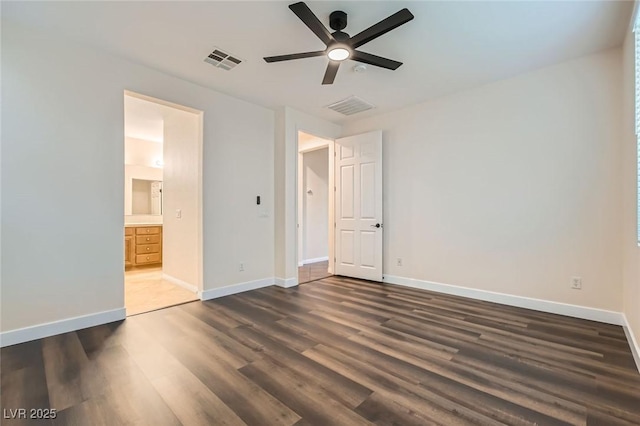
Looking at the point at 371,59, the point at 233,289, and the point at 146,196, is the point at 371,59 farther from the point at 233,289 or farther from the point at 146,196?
the point at 146,196

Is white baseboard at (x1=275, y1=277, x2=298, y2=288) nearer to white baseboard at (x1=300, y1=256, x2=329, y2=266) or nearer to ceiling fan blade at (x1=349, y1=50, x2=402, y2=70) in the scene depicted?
white baseboard at (x1=300, y1=256, x2=329, y2=266)

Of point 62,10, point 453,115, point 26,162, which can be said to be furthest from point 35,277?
→ point 453,115

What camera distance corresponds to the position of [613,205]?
9.73ft

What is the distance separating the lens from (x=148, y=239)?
6.16 metres

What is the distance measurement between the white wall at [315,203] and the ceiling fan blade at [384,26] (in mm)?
→ 4662

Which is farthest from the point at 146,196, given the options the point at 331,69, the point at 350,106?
the point at 331,69

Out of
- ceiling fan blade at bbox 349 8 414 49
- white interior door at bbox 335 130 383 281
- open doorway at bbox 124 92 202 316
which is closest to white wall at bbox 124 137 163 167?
open doorway at bbox 124 92 202 316

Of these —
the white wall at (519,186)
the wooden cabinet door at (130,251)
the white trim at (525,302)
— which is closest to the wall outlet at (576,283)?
the white wall at (519,186)

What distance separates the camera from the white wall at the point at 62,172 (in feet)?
8.30

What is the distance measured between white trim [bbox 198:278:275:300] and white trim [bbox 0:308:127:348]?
0.94m

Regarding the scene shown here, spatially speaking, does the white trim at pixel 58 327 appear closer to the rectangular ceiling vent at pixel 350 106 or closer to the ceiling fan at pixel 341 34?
the ceiling fan at pixel 341 34

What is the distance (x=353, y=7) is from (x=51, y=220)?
131 inches

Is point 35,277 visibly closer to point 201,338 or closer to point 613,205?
point 201,338

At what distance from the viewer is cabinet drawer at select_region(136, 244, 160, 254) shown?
5.99 meters
